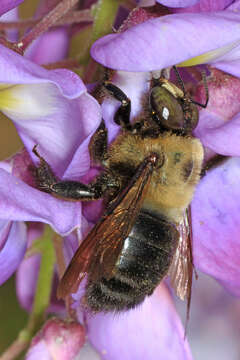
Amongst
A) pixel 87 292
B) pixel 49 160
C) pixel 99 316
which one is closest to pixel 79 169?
pixel 49 160

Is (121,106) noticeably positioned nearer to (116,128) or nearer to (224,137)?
(116,128)

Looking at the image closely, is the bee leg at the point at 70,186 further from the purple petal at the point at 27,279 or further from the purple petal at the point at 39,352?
the purple petal at the point at 27,279

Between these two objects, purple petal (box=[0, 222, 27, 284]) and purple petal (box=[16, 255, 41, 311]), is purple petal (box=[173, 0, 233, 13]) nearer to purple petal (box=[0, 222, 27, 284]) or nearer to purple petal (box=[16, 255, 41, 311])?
purple petal (box=[0, 222, 27, 284])

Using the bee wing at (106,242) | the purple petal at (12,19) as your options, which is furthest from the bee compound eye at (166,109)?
the purple petal at (12,19)

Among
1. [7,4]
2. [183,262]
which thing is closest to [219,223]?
[183,262]

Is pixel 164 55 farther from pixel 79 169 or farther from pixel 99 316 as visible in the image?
pixel 99 316

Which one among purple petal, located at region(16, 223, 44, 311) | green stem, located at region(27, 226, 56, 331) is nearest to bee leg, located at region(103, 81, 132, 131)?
green stem, located at region(27, 226, 56, 331)
